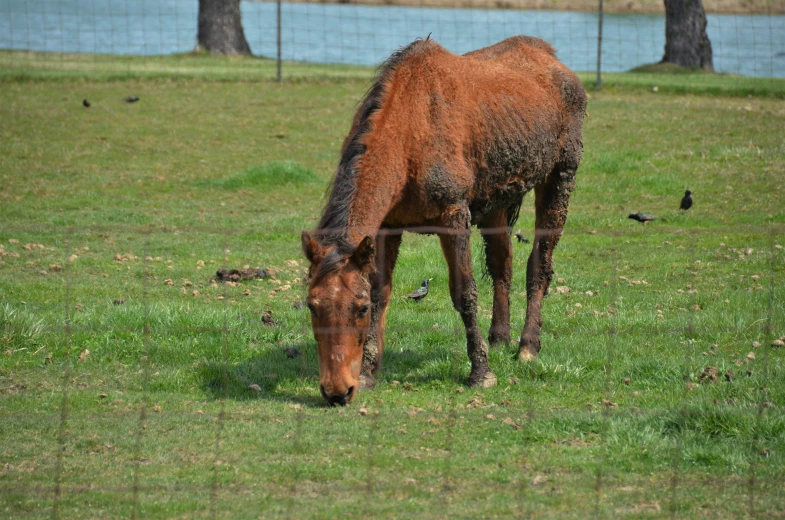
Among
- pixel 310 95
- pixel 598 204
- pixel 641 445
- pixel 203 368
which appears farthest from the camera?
pixel 310 95

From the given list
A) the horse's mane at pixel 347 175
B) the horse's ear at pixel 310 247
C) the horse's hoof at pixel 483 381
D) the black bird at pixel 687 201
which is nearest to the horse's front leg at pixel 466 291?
the horse's hoof at pixel 483 381

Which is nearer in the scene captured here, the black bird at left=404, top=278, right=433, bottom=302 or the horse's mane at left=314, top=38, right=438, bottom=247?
the horse's mane at left=314, top=38, right=438, bottom=247

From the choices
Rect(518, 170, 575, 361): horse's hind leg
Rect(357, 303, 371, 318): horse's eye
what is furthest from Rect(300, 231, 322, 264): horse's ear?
Rect(518, 170, 575, 361): horse's hind leg

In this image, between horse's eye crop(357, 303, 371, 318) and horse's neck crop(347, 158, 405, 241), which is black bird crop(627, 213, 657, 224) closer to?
A: horse's neck crop(347, 158, 405, 241)

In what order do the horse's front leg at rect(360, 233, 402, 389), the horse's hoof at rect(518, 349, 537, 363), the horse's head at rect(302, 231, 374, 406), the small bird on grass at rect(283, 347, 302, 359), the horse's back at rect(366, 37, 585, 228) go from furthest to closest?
the small bird on grass at rect(283, 347, 302, 359) → the horse's hoof at rect(518, 349, 537, 363) → the horse's front leg at rect(360, 233, 402, 389) → the horse's back at rect(366, 37, 585, 228) → the horse's head at rect(302, 231, 374, 406)

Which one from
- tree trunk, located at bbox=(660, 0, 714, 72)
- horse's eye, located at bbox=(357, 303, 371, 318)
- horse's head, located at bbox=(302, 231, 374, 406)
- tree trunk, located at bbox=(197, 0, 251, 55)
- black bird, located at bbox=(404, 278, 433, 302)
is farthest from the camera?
A: tree trunk, located at bbox=(197, 0, 251, 55)

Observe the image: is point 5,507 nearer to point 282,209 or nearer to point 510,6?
point 282,209

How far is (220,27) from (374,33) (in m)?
6.10

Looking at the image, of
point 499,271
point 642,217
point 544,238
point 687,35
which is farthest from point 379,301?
point 687,35

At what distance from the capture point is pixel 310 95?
18656 mm

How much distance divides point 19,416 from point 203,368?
4.40 feet

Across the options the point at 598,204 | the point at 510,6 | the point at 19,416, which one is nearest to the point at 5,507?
the point at 19,416

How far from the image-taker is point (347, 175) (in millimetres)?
6289

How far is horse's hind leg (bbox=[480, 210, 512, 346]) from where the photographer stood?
25.7 ft
